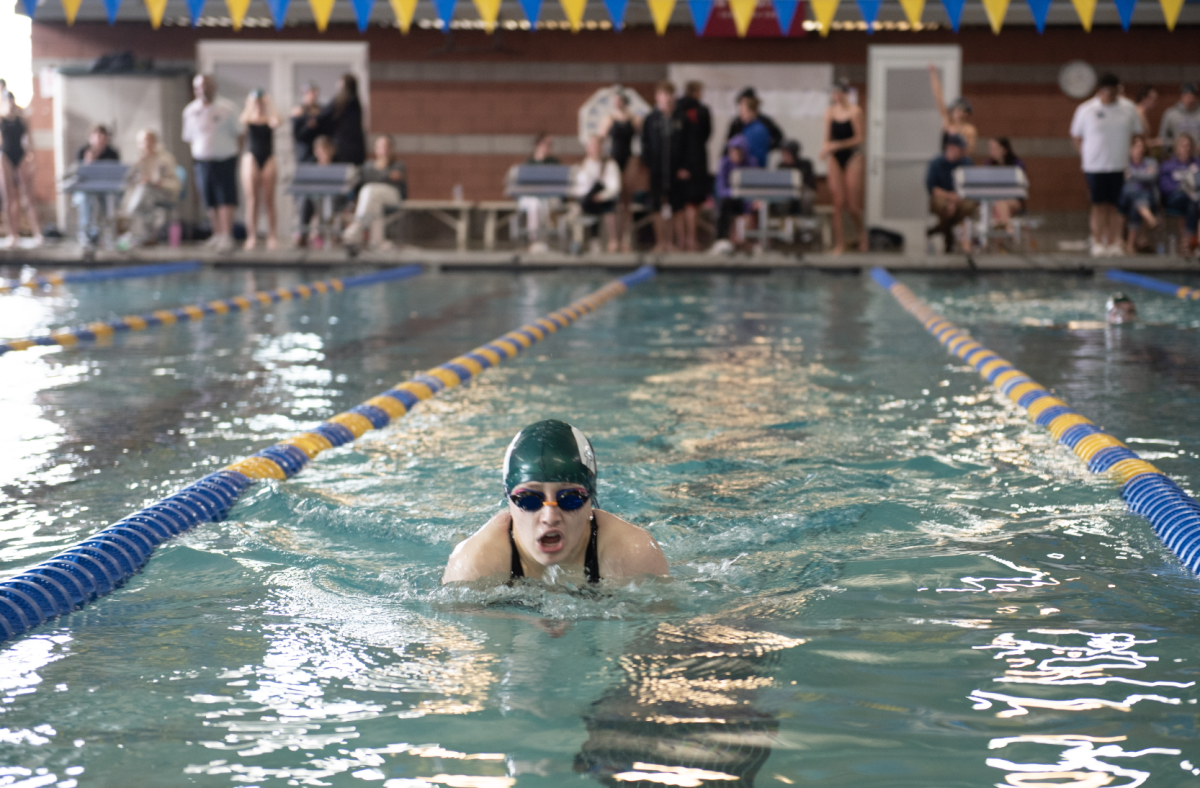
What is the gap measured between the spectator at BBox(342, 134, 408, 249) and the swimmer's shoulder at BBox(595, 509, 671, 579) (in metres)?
12.2

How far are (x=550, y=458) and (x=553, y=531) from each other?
0.61 feet

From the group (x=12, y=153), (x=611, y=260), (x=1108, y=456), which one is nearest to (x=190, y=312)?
(x=611, y=260)

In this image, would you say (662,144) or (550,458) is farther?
(662,144)

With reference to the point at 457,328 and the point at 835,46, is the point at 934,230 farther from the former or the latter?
the point at 457,328

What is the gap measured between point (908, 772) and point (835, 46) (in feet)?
57.3

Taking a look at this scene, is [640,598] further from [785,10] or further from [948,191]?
[948,191]

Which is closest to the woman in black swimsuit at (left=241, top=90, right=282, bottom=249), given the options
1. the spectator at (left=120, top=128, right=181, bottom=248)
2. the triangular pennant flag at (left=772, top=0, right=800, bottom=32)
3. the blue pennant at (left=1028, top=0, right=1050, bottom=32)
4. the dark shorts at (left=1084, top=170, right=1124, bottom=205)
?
the spectator at (left=120, top=128, right=181, bottom=248)

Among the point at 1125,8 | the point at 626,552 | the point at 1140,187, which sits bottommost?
the point at 626,552

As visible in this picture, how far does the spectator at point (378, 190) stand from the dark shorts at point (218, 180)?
4.60ft

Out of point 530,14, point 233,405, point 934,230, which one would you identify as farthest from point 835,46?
point 233,405

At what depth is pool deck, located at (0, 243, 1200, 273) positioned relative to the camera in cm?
1399

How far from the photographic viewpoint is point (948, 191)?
15.0 meters

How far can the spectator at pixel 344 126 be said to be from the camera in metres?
15.1

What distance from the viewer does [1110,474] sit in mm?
4797
